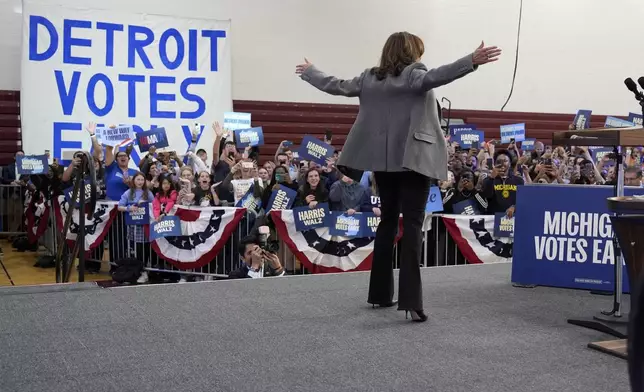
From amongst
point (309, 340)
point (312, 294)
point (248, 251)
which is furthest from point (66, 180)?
point (309, 340)

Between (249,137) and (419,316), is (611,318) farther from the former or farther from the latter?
(249,137)

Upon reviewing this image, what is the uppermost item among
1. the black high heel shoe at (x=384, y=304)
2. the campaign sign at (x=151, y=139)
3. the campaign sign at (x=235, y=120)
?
the campaign sign at (x=235, y=120)

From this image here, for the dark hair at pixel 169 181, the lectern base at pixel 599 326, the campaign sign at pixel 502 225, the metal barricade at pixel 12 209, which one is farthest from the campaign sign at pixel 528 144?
the lectern base at pixel 599 326

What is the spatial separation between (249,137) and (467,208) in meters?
4.19

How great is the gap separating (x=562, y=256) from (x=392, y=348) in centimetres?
230

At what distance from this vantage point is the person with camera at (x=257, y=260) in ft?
22.1

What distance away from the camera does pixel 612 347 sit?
327 centimetres

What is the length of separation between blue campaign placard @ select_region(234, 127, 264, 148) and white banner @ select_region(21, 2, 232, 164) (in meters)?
2.39

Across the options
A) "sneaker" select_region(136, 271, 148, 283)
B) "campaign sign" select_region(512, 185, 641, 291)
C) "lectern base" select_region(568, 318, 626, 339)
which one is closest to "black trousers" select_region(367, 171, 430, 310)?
"lectern base" select_region(568, 318, 626, 339)

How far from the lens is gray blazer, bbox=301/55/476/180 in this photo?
379 centimetres

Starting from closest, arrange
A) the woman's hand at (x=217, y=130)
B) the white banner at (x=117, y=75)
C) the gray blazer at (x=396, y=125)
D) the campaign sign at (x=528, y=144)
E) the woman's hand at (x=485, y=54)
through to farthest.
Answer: the woman's hand at (x=485, y=54) < the gray blazer at (x=396, y=125) < the woman's hand at (x=217, y=130) < the white banner at (x=117, y=75) < the campaign sign at (x=528, y=144)

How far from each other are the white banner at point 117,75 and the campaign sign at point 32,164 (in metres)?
2.25

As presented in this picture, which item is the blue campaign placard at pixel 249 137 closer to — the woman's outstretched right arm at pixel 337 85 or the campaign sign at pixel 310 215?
the campaign sign at pixel 310 215

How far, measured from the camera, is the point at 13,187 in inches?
499
